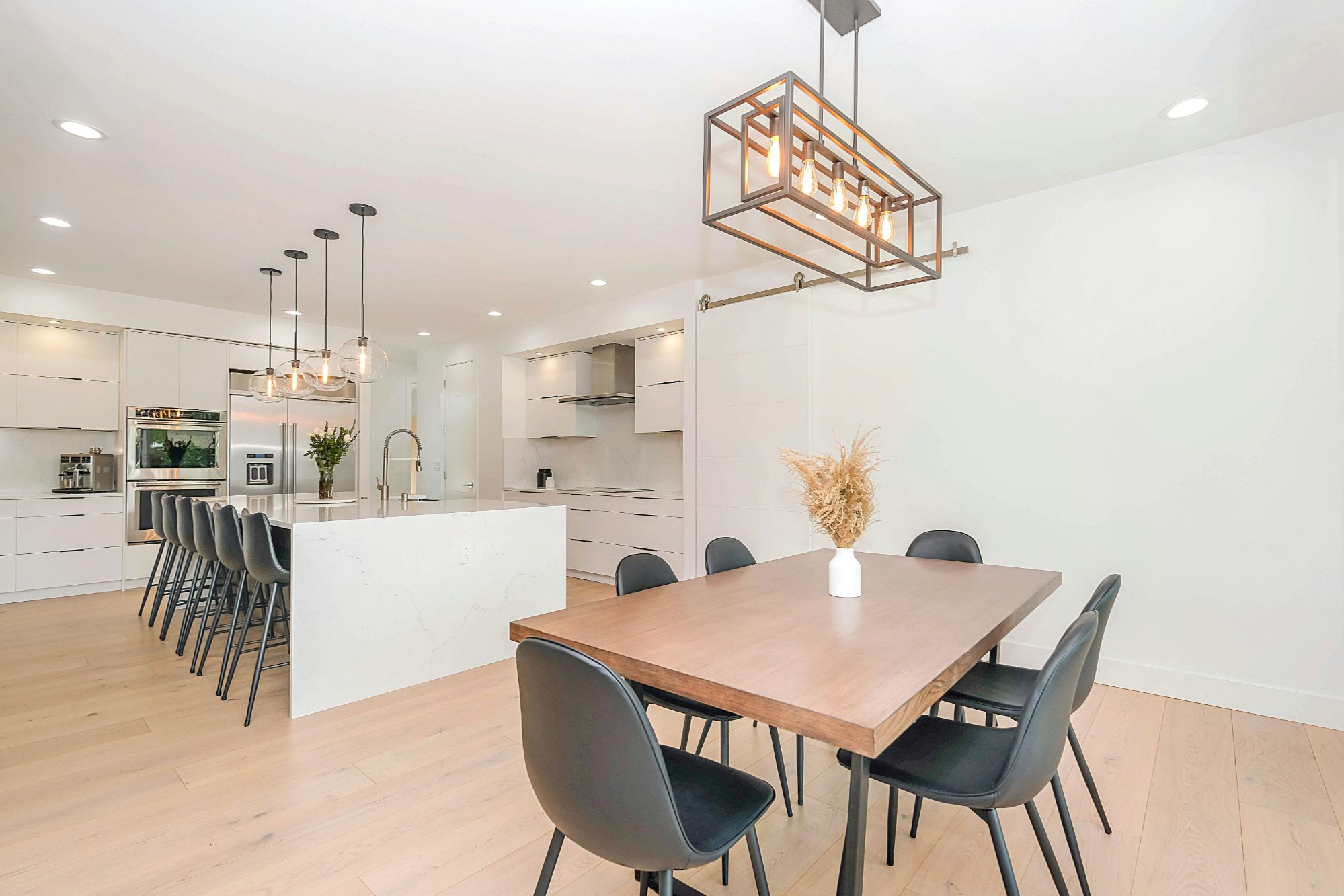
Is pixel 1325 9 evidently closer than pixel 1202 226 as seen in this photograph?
Yes

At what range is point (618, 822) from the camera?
Result: 3.67 feet

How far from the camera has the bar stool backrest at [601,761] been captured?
107 centimetres

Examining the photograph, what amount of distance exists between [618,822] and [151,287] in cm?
622

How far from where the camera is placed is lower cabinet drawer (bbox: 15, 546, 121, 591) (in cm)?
507

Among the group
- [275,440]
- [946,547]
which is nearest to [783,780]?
[946,547]

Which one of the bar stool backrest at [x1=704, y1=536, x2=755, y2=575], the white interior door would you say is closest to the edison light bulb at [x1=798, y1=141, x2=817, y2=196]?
the bar stool backrest at [x1=704, y1=536, x2=755, y2=575]

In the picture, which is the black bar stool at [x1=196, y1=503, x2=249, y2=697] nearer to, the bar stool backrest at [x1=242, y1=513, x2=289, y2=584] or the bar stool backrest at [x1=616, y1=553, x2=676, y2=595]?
the bar stool backrest at [x1=242, y1=513, x2=289, y2=584]

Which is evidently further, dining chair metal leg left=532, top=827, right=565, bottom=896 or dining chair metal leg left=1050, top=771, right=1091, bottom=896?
dining chair metal leg left=1050, top=771, right=1091, bottom=896

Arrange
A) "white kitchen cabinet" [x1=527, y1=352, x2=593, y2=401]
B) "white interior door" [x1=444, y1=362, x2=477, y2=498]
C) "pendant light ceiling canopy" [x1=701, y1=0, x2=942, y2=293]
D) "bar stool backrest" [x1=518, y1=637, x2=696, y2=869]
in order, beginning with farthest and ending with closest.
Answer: "white interior door" [x1=444, y1=362, x2=477, y2=498], "white kitchen cabinet" [x1=527, y1=352, x2=593, y2=401], "pendant light ceiling canopy" [x1=701, y1=0, x2=942, y2=293], "bar stool backrest" [x1=518, y1=637, x2=696, y2=869]

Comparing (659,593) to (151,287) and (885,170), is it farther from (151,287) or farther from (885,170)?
(151,287)

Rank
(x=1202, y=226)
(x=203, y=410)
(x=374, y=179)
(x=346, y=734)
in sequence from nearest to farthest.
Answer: (x=346, y=734)
(x=1202, y=226)
(x=374, y=179)
(x=203, y=410)

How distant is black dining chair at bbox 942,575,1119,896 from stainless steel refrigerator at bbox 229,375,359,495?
637cm

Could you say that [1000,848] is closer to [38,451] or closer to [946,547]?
[946,547]

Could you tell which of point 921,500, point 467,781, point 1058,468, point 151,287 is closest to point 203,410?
point 151,287
